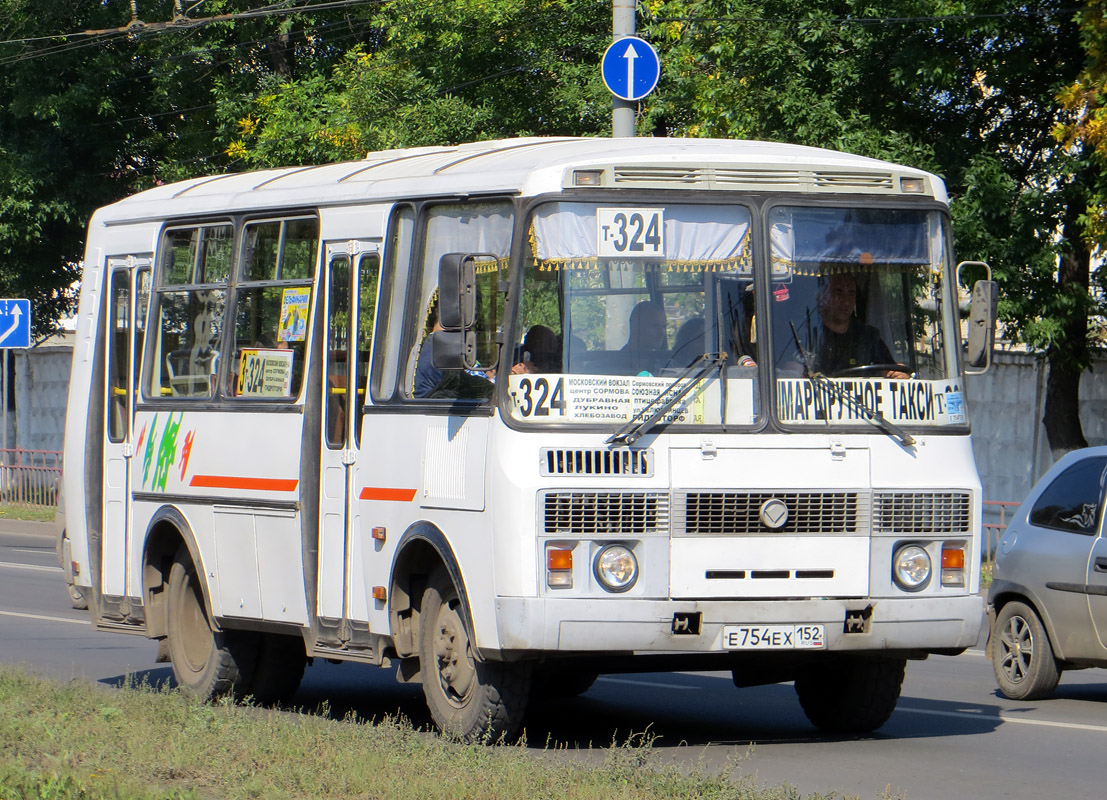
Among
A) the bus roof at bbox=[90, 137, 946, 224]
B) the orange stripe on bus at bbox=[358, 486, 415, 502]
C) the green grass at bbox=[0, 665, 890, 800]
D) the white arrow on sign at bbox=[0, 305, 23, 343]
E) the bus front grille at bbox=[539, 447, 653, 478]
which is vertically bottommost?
the green grass at bbox=[0, 665, 890, 800]

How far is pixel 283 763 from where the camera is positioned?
7.83 metres

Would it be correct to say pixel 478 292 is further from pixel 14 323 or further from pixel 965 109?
pixel 14 323

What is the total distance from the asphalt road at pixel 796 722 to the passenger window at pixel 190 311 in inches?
83.1

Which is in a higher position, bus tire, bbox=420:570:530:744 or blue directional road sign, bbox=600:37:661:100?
blue directional road sign, bbox=600:37:661:100

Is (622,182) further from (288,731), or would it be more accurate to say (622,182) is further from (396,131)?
(396,131)

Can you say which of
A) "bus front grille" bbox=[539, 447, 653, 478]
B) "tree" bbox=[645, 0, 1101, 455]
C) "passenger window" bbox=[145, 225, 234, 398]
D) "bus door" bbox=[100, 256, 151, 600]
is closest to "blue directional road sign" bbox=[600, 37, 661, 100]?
"tree" bbox=[645, 0, 1101, 455]

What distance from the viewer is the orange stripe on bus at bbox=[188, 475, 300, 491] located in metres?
10.3

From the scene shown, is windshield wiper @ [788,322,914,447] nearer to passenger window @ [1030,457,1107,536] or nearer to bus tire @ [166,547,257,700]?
passenger window @ [1030,457,1107,536]

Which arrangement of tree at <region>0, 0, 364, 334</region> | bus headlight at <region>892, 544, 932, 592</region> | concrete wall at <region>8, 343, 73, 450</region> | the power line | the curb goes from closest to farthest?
bus headlight at <region>892, 544, 932, 592</region> < the power line < the curb < tree at <region>0, 0, 364, 334</region> < concrete wall at <region>8, 343, 73, 450</region>

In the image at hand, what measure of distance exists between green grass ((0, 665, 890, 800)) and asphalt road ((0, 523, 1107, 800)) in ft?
1.40

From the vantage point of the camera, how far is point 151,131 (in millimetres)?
36188

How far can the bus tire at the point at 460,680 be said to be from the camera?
881 cm

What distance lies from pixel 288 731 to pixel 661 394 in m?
2.33

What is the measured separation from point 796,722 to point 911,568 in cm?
199
